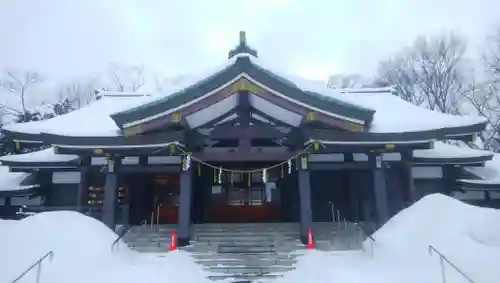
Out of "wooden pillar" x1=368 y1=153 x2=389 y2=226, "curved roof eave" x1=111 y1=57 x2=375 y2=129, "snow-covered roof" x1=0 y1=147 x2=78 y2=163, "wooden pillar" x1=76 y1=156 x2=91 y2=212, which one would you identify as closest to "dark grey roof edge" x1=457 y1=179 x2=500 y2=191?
A: "wooden pillar" x1=368 y1=153 x2=389 y2=226

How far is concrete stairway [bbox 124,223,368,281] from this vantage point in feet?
30.8

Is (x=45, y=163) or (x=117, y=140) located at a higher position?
(x=117, y=140)

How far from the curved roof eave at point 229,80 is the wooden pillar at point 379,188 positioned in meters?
1.78

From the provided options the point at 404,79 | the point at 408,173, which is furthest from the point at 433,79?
the point at 408,173

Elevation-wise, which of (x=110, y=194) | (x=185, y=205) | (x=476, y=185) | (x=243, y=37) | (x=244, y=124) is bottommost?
(x=185, y=205)

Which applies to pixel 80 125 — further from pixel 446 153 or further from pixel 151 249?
pixel 446 153

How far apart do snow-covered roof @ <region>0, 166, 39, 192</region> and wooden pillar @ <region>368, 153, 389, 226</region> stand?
41.3 feet

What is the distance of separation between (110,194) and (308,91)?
6969 mm

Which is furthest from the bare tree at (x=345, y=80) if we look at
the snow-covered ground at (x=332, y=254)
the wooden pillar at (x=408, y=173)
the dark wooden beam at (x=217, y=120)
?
the snow-covered ground at (x=332, y=254)

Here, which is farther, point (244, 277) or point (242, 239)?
point (242, 239)

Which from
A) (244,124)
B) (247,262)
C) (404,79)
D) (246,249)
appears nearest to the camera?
(247,262)

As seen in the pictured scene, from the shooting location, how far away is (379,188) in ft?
39.4

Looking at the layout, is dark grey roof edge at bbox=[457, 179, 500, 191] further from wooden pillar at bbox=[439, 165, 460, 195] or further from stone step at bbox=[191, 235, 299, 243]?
stone step at bbox=[191, 235, 299, 243]

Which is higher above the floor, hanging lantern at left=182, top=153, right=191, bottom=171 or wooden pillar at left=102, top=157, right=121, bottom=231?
hanging lantern at left=182, top=153, right=191, bottom=171
